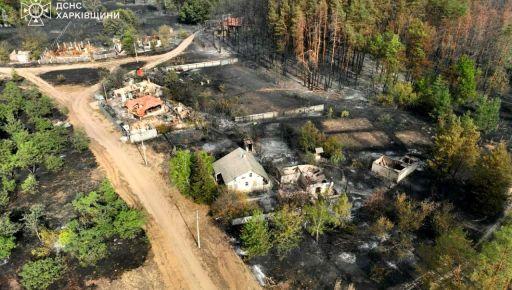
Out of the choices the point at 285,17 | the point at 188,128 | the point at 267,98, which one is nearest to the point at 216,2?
the point at 285,17

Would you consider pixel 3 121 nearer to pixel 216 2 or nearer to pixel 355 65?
pixel 355 65

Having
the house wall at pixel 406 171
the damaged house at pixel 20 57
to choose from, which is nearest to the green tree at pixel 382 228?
the house wall at pixel 406 171

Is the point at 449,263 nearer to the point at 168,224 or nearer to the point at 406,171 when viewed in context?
the point at 406,171

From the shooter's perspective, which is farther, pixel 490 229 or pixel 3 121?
pixel 3 121

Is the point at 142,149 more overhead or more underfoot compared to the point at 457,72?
more underfoot

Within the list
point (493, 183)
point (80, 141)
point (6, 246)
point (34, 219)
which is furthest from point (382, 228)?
point (80, 141)

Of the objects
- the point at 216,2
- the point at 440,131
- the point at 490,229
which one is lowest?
the point at 490,229

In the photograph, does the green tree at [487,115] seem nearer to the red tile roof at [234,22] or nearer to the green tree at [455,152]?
the green tree at [455,152]

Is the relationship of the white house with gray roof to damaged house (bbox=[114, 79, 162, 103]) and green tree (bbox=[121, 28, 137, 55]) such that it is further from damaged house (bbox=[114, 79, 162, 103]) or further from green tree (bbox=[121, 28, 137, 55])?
green tree (bbox=[121, 28, 137, 55])
